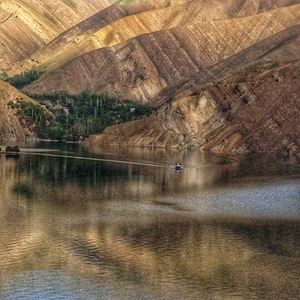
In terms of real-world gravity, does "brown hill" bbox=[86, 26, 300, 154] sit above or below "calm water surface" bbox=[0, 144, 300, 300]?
above

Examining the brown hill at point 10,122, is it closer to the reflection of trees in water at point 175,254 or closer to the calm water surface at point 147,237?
the calm water surface at point 147,237

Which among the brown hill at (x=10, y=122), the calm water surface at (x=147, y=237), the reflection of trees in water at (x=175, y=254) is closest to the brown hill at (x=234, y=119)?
the brown hill at (x=10, y=122)

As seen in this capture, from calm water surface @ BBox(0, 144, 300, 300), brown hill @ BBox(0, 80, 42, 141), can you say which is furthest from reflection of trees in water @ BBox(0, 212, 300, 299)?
brown hill @ BBox(0, 80, 42, 141)

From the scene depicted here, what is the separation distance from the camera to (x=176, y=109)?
6280 inches

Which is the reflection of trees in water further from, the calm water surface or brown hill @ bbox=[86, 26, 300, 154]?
brown hill @ bbox=[86, 26, 300, 154]

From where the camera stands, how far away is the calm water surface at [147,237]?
35.0 metres

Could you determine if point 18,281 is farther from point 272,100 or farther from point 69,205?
point 272,100

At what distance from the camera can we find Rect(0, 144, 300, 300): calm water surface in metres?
35.0

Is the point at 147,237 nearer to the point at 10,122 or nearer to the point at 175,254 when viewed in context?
the point at 175,254

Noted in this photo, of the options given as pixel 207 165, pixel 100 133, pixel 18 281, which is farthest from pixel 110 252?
pixel 100 133

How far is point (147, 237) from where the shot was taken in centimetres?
4591

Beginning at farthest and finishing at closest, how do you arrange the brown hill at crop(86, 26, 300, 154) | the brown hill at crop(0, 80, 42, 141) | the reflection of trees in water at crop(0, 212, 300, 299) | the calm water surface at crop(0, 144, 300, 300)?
the brown hill at crop(0, 80, 42, 141) → the brown hill at crop(86, 26, 300, 154) → the reflection of trees in water at crop(0, 212, 300, 299) → the calm water surface at crop(0, 144, 300, 300)

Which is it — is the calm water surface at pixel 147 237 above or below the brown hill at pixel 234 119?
below

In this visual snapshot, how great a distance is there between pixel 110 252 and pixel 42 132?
141m
